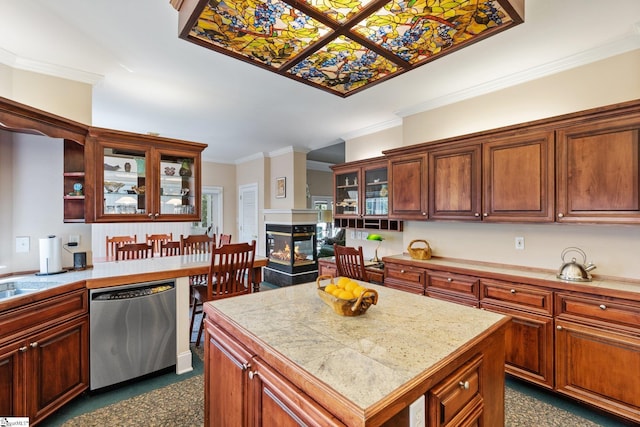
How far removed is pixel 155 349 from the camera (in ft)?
8.26

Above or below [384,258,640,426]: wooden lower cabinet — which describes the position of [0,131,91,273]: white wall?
above

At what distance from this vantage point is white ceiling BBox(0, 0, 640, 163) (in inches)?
78.5

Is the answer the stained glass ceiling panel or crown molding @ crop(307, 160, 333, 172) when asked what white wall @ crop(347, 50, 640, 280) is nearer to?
the stained glass ceiling panel

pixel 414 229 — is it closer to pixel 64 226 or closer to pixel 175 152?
pixel 175 152

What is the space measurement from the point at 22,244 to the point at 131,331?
3.95 ft

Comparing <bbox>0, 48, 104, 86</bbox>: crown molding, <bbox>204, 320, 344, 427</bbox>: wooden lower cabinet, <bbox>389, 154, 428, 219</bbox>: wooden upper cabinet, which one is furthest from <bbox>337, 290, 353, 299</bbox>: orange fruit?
<bbox>0, 48, 104, 86</bbox>: crown molding

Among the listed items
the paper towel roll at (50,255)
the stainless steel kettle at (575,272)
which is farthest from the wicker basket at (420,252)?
the paper towel roll at (50,255)

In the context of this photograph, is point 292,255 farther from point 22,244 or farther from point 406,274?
point 22,244

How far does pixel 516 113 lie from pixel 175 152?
3539mm

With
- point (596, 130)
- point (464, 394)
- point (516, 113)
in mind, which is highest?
point (516, 113)

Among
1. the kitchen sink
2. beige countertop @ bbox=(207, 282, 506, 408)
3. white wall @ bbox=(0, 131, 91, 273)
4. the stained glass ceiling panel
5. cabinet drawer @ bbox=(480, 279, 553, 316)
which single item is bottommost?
cabinet drawer @ bbox=(480, 279, 553, 316)

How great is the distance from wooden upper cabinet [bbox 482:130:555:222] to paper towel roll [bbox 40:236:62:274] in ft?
12.6

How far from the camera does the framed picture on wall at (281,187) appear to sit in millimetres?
6109

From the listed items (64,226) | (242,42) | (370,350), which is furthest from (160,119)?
(370,350)
